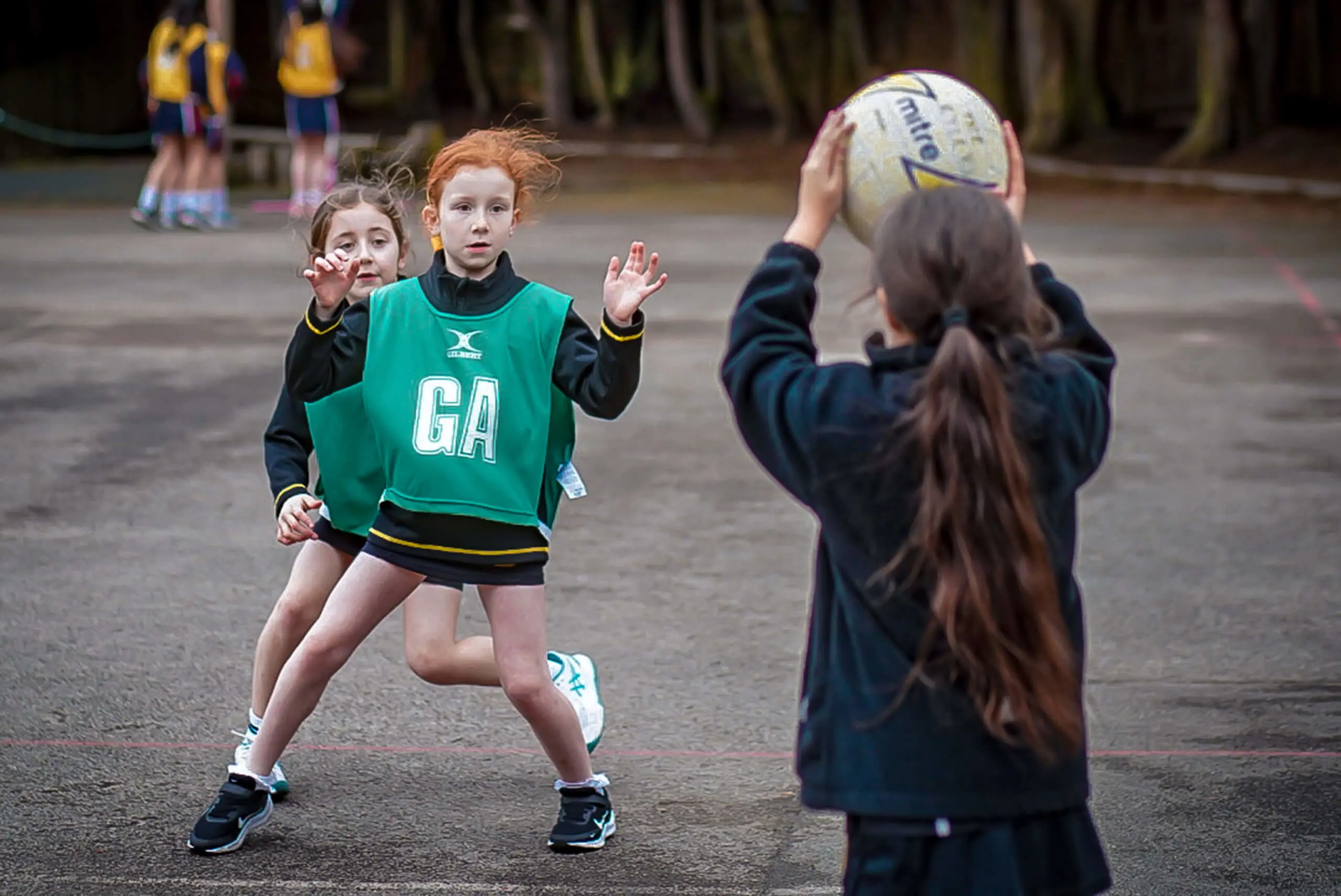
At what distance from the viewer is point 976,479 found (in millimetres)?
2635

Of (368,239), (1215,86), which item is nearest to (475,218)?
(368,239)

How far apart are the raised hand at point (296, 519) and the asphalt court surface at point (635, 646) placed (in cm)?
71

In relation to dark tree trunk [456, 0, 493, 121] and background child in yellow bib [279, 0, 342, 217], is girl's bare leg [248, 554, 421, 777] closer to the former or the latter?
background child in yellow bib [279, 0, 342, 217]

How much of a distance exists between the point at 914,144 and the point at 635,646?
2.81 metres

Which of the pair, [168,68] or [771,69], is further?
[771,69]

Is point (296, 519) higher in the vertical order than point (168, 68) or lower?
higher

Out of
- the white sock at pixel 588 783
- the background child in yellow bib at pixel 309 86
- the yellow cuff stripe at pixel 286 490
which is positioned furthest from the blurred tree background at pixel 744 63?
the white sock at pixel 588 783

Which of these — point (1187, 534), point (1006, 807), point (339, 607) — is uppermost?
point (1006, 807)

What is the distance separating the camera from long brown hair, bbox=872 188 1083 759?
103 inches

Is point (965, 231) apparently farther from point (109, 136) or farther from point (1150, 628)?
point (109, 136)

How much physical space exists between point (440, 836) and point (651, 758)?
0.71 metres

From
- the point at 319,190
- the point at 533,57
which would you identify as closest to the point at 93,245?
the point at 319,190

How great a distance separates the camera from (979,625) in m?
2.66

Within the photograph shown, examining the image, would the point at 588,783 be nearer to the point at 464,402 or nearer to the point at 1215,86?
the point at 464,402
